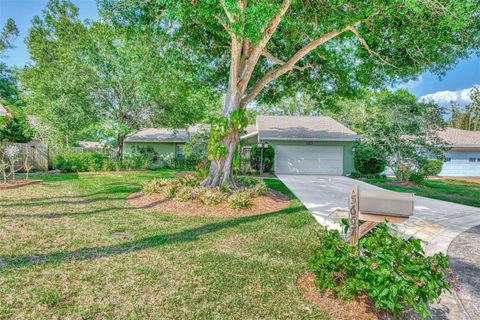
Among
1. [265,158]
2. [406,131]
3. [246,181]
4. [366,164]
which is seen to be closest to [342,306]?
[246,181]

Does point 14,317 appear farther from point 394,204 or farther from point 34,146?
point 34,146

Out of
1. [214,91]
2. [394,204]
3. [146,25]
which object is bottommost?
[394,204]

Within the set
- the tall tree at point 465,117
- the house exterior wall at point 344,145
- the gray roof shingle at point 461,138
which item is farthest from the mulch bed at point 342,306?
the tall tree at point 465,117

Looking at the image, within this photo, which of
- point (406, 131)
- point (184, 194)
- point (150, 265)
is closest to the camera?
point (150, 265)

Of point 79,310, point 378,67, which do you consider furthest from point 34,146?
point 378,67

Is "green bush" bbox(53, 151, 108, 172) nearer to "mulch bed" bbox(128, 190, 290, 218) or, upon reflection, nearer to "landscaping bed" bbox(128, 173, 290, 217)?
"landscaping bed" bbox(128, 173, 290, 217)

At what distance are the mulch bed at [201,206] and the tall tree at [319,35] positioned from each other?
50.2 inches

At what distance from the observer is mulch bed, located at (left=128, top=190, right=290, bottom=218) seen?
6832 millimetres

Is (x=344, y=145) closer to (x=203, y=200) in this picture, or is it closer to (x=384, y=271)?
(x=203, y=200)

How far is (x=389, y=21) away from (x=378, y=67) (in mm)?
2267

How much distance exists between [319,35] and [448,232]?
5887mm

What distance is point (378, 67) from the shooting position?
29.0 feet

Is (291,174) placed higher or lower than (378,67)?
lower

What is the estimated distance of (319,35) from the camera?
25.6ft
